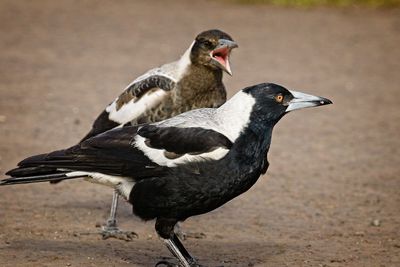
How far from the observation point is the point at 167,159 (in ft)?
17.2

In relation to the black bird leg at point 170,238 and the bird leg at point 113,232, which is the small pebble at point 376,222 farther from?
the black bird leg at point 170,238

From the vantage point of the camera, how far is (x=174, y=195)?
5.16 m

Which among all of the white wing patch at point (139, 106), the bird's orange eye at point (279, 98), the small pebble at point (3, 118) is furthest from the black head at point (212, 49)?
the small pebble at point (3, 118)

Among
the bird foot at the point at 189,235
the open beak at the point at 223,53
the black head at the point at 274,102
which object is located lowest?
the bird foot at the point at 189,235

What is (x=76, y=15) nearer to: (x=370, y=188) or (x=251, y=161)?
(x=370, y=188)

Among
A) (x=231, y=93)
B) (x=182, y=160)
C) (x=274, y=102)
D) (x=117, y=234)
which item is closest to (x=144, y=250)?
(x=117, y=234)

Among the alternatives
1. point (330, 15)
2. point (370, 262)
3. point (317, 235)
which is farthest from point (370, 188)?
point (330, 15)

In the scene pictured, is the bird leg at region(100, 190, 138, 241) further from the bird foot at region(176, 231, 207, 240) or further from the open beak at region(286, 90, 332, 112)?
the open beak at region(286, 90, 332, 112)

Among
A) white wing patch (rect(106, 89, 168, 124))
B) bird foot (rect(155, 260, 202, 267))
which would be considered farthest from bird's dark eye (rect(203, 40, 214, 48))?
bird foot (rect(155, 260, 202, 267))

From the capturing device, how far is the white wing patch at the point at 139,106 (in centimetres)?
643

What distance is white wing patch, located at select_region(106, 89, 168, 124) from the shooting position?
6.43m

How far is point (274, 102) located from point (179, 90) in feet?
4.24

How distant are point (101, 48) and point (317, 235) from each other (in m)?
7.35

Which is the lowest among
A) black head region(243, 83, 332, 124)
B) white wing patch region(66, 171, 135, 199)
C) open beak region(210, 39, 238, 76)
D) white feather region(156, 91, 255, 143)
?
white wing patch region(66, 171, 135, 199)
